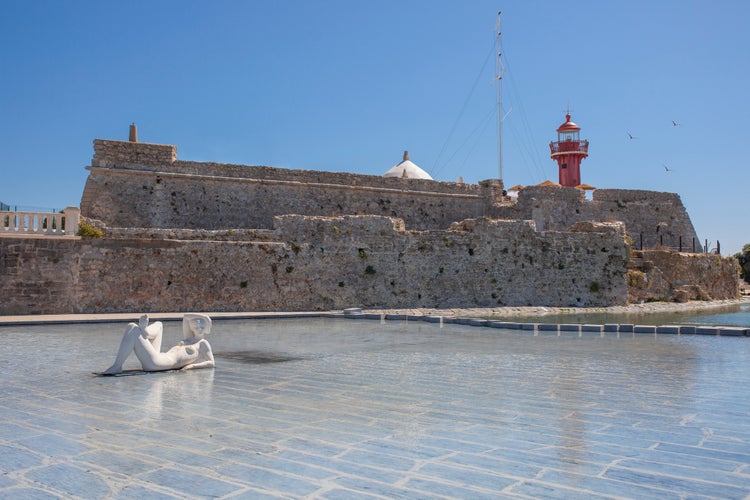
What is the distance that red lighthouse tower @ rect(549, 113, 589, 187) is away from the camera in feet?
166

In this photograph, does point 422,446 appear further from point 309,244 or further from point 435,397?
point 309,244

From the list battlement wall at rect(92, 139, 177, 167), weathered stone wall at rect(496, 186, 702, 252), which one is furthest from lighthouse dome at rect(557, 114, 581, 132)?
battlement wall at rect(92, 139, 177, 167)

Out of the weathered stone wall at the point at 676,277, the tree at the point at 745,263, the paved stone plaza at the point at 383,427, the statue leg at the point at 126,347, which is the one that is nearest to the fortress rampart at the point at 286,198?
the weathered stone wall at the point at 676,277

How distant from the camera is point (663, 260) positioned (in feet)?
103

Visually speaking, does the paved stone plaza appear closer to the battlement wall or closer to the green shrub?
the green shrub

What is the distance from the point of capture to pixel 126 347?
7.68 meters

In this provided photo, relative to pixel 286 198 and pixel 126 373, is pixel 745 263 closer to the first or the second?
pixel 286 198

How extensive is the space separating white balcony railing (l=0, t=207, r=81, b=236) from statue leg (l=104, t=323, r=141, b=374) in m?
12.1

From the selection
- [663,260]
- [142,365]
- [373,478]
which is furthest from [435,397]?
[663,260]

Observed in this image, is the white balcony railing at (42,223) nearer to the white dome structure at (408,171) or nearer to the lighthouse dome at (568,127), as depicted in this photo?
the white dome structure at (408,171)

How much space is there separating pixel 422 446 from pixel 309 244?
17214mm

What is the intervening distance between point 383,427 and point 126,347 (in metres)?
4.00

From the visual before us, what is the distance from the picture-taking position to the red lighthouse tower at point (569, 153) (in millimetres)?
50562

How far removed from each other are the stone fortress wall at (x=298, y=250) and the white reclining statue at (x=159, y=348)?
444 inches
